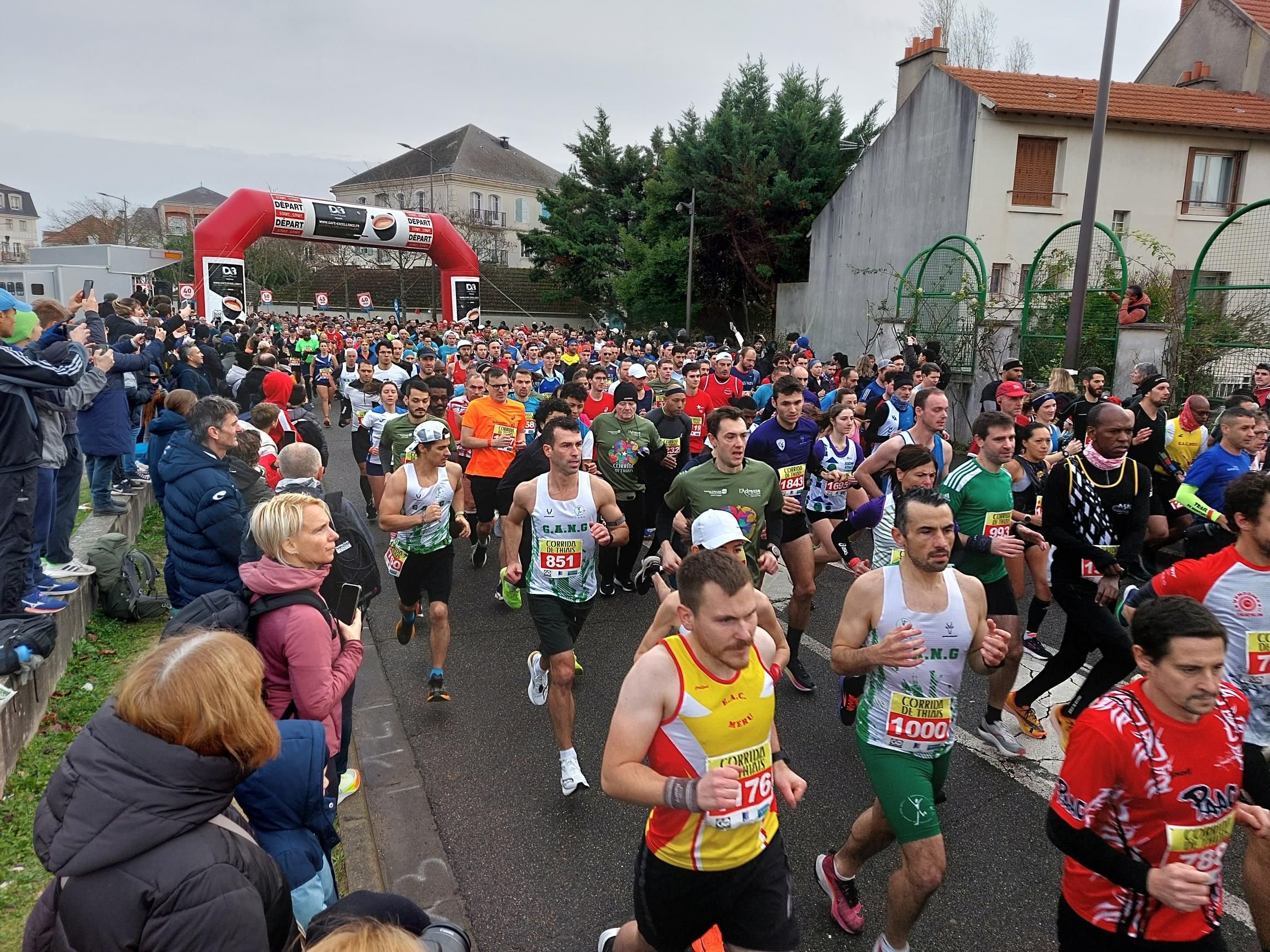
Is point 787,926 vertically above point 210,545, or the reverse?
point 210,545

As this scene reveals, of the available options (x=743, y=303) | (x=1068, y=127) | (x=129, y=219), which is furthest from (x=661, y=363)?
(x=129, y=219)

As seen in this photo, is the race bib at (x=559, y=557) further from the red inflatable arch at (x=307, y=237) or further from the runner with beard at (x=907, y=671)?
the red inflatable arch at (x=307, y=237)

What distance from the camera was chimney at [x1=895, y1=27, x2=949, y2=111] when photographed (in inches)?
958

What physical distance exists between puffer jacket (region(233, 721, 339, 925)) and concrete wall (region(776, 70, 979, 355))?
19.6 m

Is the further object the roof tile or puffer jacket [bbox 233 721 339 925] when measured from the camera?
the roof tile

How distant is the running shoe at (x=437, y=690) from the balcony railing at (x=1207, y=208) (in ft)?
79.2

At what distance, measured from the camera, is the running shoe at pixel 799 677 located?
569 centimetres

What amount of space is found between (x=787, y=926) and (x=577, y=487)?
2996 millimetres

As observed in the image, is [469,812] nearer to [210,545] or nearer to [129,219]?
[210,545]

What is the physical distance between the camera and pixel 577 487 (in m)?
5.18

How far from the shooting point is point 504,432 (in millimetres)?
8266

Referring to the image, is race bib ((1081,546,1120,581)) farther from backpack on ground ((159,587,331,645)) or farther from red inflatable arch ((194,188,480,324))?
red inflatable arch ((194,188,480,324))

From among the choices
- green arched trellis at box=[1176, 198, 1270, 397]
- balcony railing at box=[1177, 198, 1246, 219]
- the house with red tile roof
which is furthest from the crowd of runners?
balcony railing at box=[1177, 198, 1246, 219]

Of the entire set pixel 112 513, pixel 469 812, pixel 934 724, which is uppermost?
pixel 934 724
